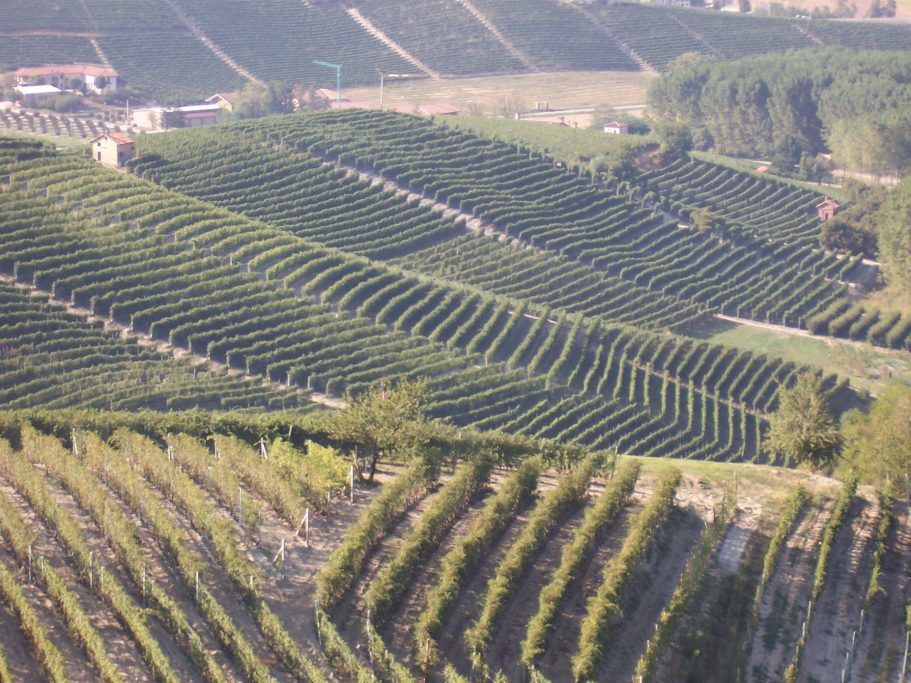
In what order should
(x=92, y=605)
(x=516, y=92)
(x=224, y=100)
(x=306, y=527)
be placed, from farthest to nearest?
1. (x=516, y=92)
2. (x=224, y=100)
3. (x=306, y=527)
4. (x=92, y=605)

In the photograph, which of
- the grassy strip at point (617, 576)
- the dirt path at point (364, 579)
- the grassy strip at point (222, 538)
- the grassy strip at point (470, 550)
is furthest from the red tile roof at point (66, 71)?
the grassy strip at point (617, 576)

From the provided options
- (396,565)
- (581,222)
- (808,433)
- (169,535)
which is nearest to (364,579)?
(396,565)

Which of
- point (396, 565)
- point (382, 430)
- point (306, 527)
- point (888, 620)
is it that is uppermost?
point (382, 430)

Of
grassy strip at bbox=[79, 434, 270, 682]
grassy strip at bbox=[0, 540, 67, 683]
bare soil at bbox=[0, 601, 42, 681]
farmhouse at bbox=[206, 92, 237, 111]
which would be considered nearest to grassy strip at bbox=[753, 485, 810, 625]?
grassy strip at bbox=[79, 434, 270, 682]

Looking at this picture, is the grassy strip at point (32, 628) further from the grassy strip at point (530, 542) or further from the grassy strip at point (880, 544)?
the grassy strip at point (880, 544)

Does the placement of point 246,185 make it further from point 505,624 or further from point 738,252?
point 505,624

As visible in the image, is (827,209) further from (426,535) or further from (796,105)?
(426,535)

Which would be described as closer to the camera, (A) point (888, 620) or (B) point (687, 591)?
(B) point (687, 591)

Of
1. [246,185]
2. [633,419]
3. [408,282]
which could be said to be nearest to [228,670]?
[633,419]
